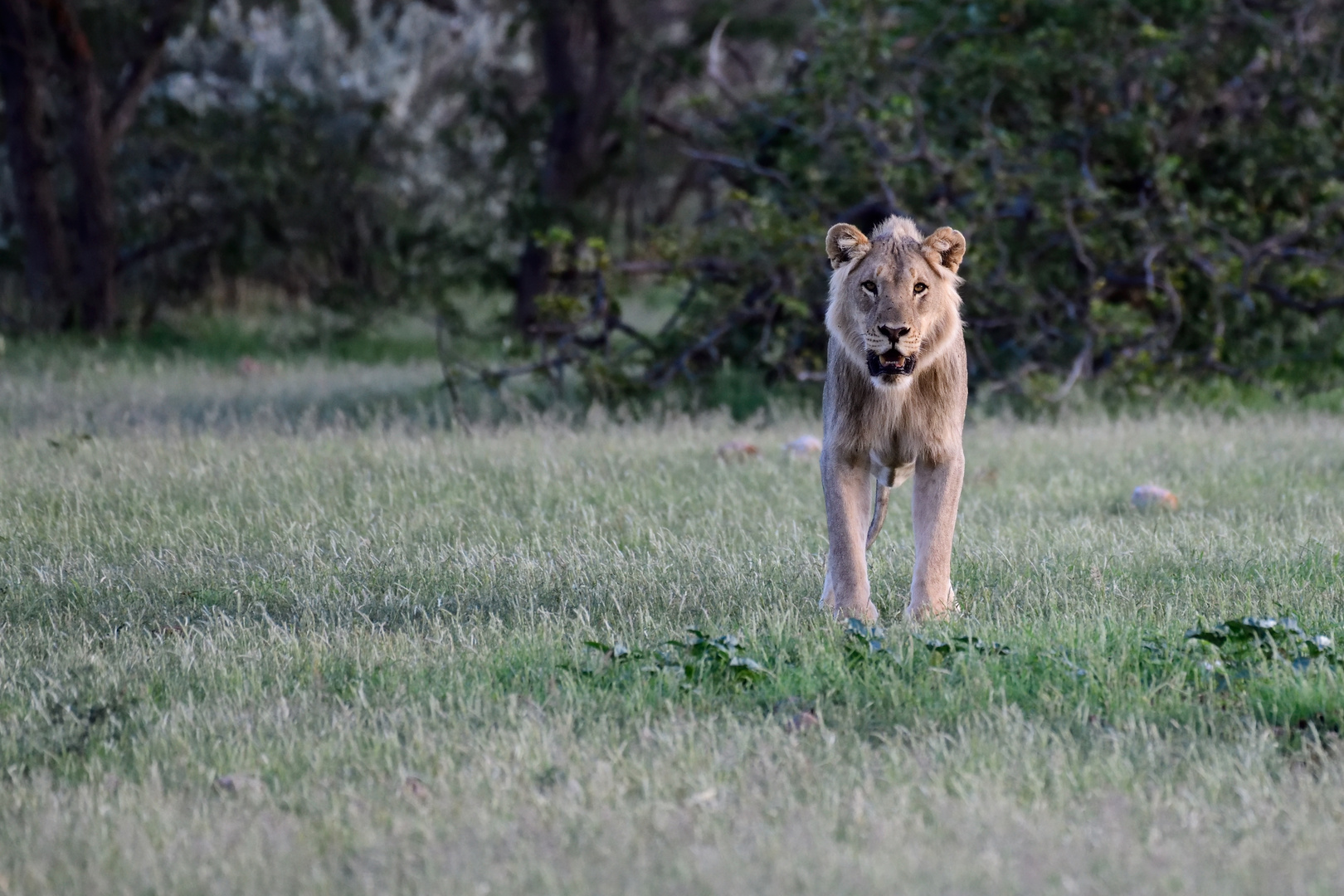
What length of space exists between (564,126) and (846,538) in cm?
1247

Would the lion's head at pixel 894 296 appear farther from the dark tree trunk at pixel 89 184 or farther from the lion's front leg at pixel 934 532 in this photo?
the dark tree trunk at pixel 89 184

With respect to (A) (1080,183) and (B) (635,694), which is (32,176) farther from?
(B) (635,694)

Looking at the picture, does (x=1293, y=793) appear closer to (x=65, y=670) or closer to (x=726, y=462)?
(x=65, y=670)

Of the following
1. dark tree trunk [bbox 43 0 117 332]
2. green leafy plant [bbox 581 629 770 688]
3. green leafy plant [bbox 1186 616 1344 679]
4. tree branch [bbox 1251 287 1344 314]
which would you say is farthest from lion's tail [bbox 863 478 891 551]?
dark tree trunk [bbox 43 0 117 332]

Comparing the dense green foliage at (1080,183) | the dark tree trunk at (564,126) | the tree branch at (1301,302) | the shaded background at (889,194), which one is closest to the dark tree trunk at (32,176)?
the shaded background at (889,194)

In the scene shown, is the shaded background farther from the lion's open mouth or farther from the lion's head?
the lion's open mouth

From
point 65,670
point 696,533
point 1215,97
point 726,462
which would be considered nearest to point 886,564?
point 696,533

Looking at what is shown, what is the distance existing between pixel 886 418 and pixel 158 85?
18853 mm

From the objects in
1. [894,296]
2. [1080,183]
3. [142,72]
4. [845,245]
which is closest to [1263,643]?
[894,296]

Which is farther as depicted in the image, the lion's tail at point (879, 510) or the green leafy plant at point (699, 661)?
the lion's tail at point (879, 510)

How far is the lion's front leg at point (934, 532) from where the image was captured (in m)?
5.43

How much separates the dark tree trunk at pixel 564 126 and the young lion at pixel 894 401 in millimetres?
11096

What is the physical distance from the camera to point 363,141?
68.6 feet

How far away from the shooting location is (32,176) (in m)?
17.1
